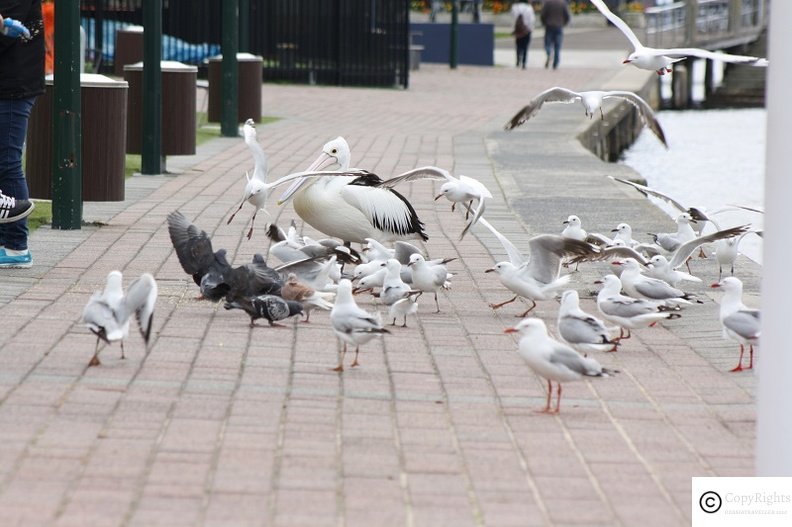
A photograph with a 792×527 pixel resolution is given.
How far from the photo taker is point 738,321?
6344 millimetres

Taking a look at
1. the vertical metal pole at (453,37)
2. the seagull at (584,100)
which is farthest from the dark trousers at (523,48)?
the seagull at (584,100)

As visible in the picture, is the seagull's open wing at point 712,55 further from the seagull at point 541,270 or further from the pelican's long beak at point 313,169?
the pelican's long beak at point 313,169

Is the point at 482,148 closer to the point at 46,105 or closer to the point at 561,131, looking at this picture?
the point at 561,131

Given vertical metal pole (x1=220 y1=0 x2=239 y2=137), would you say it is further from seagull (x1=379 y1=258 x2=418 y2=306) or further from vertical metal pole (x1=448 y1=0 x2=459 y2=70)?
vertical metal pole (x1=448 y1=0 x2=459 y2=70)

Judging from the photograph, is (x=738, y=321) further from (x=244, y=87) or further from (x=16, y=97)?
(x=244, y=87)

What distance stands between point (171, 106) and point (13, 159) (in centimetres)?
611

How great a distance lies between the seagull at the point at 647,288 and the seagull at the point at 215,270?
1.86 meters

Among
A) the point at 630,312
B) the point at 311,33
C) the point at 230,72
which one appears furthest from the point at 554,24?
the point at 630,312

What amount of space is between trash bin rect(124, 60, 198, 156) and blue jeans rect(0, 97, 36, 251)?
18.4 feet

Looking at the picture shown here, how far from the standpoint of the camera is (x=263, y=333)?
701cm

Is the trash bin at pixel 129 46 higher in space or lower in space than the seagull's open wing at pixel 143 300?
higher

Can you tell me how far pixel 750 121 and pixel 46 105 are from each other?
2356cm

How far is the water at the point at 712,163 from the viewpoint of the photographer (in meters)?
17.8

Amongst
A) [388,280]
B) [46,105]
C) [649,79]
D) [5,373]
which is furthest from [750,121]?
[5,373]
